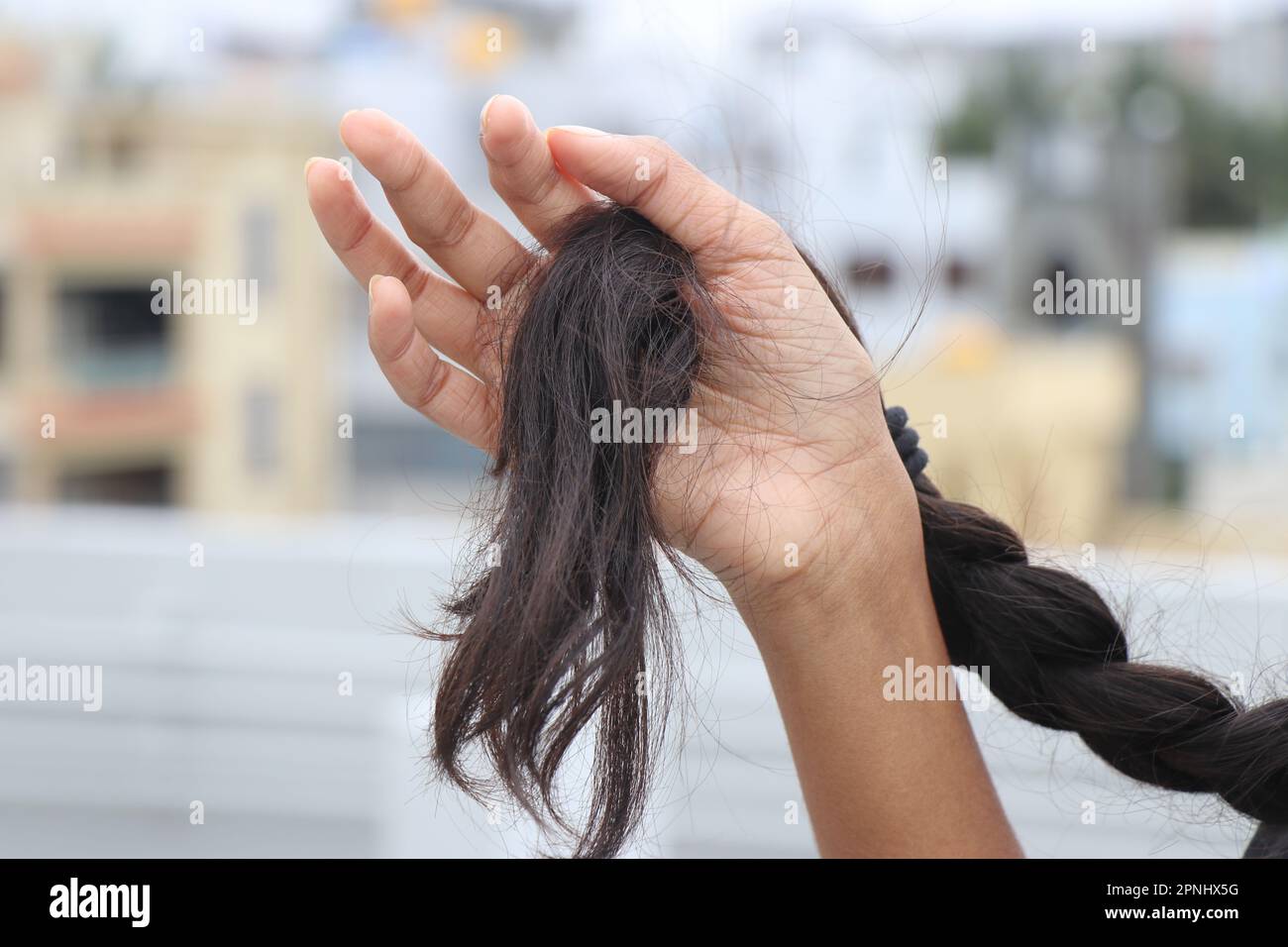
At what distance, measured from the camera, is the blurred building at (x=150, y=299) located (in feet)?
51.5

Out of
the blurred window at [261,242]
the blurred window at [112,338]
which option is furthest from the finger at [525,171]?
the blurred window at [261,242]

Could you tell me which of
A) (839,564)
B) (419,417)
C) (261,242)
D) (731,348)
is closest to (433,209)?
(731,348)

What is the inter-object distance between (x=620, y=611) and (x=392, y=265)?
313 millimetres

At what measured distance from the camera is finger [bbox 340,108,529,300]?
725 mm

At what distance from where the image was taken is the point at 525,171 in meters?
0.77

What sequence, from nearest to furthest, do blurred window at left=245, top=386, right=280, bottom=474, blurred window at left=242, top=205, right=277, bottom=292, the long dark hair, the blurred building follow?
the long dark hair → the blurred building → blurred window at left=242, top=205, right=277, bottom=292 → blurred window at left=245, top=386, right=280, bottom=474

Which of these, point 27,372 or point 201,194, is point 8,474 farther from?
point 201,194

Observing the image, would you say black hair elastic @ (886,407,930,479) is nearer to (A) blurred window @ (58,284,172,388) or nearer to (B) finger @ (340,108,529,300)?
(B) finger @ (340,108,529,300)

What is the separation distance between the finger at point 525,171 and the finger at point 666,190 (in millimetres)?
16

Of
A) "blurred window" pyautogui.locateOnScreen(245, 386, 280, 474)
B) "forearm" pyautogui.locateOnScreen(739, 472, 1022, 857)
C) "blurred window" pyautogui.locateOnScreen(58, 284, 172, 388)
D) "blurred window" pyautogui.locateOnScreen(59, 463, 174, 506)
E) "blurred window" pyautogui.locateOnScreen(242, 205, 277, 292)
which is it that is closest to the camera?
"forearm" pyautogui.locateOnScreen(739, 472, 1022, 857)

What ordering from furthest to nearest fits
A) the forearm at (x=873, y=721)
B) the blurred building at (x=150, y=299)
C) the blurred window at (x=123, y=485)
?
the blurred window at (x=123, y=485)
the blurred building at (x=150, y=299)
the forearm at (x=873, y=721)

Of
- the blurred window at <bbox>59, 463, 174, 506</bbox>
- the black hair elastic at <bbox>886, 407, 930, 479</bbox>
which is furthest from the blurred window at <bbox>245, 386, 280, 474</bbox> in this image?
the black hair elastic at <bbox>886, 407, 930, 479</bbox>

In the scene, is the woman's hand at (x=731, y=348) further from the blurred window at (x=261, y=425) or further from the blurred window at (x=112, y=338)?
the blurred window at (x=261, y=425)
